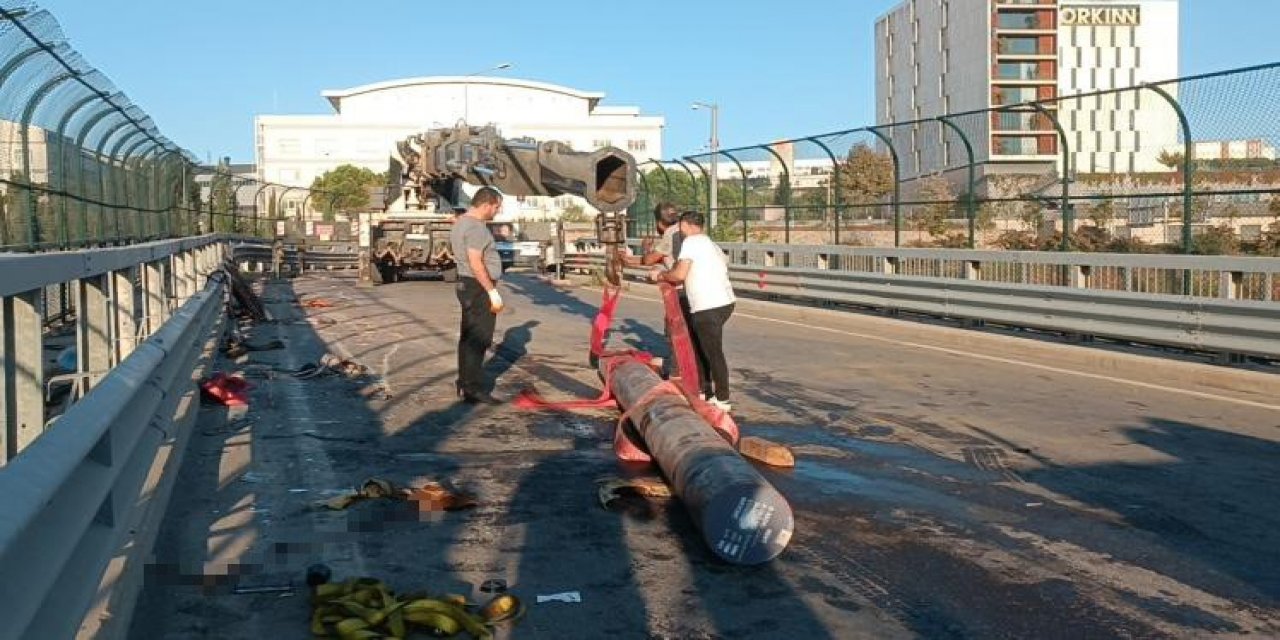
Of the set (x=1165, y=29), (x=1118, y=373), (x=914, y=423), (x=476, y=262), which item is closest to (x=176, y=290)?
(x=476, y=262)

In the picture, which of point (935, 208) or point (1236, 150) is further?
point (935, 208)

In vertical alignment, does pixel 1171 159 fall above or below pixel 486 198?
above

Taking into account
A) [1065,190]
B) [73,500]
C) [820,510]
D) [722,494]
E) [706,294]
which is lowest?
[820,510]

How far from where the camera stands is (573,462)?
8.29 metres

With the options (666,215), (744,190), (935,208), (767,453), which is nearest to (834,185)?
(935,208)

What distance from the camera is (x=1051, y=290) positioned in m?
15.1

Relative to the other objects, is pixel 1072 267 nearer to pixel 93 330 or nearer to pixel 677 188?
pixel 93 330

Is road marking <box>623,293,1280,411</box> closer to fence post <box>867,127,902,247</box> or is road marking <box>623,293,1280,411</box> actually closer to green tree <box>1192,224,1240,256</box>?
fence post <box>867,127,902,247</box>

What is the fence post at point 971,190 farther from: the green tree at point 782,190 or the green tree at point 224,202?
the green tree at point 224,202

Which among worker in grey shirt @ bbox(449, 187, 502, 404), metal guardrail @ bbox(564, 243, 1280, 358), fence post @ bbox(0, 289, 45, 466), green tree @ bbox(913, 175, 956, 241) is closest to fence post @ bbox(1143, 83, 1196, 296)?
metal guardrail @ bbox(564, 243, 1280, 358)

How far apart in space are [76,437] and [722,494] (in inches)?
121

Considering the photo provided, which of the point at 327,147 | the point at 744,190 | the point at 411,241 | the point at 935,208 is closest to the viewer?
the point at 935,208

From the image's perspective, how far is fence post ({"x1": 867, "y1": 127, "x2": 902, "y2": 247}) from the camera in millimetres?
20281

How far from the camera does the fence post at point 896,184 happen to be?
20281mm
